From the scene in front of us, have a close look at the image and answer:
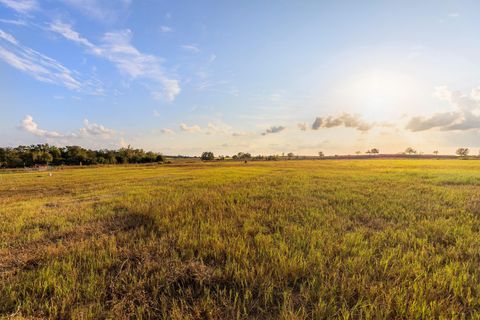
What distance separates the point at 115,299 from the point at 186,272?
1.01 m

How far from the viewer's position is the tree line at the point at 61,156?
3275 inches

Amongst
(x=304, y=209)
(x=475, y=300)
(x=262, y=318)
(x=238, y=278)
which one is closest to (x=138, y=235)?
(x=238, y=278)

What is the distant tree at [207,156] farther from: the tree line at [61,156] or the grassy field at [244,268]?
the grassy field at [244,268]

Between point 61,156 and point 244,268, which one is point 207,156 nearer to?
point 61,156

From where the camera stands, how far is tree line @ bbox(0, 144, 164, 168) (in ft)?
273

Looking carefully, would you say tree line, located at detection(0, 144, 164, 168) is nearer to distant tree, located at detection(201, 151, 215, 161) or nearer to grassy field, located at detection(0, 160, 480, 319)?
distant tree, located at detection(201, 151, 215, 161)

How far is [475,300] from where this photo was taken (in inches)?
113

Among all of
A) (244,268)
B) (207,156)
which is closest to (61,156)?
(207,156)

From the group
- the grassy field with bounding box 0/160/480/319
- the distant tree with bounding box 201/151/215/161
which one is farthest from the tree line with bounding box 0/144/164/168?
the grassy field with bounding box 0/160/480/319

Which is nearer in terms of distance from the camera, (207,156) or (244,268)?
(244,268)

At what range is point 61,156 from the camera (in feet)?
331

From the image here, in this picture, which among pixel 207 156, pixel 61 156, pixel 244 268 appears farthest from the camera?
pixel 207 156

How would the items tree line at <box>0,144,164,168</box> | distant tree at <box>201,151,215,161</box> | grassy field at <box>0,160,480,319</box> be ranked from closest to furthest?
1. grassy field at <box>0,160,480,319</box>
2. tree line at <box>0,144,164,168</box>
3. distant tree at <box>201,151,215,161</box>

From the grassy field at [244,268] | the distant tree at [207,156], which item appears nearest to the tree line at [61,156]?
the distant tree at [207,156]
